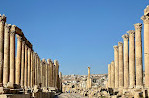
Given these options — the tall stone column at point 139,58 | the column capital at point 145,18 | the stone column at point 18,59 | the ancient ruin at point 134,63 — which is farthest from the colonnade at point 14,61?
the column capital at point 145,18

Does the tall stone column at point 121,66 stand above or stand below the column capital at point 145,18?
below

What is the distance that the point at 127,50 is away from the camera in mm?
33531

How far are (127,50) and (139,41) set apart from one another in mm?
5932

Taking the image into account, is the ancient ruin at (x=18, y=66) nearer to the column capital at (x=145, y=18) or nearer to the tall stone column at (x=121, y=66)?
the tall stone column at (x=121, y=66)

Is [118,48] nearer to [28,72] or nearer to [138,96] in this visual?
[28,72]

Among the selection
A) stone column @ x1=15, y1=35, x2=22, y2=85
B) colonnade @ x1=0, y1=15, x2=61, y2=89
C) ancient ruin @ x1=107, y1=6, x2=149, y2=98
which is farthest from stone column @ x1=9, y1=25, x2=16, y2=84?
ancient ruin @ x1=107, y1=6, x2=149, y2=98

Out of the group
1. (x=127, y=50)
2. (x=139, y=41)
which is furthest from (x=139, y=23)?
(x=127, y=50)

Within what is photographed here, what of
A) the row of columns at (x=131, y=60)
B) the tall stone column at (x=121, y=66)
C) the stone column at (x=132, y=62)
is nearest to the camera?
the row of columns at (x=131, y=60)

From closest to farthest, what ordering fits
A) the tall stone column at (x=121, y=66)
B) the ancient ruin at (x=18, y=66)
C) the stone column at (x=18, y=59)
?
the ancient ruin at (x=18, y=66)
the stone column at (x=18, y=59)
the tall stone column at (x=121, y=66)

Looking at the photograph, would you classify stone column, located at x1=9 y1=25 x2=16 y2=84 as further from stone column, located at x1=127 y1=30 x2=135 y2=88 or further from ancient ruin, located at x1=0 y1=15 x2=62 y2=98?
stone column, located at x1=127 y1=30 x2=135 y2=88

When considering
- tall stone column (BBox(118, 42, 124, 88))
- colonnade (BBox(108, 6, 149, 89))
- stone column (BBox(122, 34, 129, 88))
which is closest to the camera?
colonnade (BBox(108, 6, 149, 89))

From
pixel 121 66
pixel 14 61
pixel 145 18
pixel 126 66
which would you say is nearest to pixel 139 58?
pixel 145 18

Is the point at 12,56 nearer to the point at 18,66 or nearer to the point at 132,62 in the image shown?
the point at 18,66

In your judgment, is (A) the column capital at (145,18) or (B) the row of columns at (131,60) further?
(B) the row of columns at (131,60)
